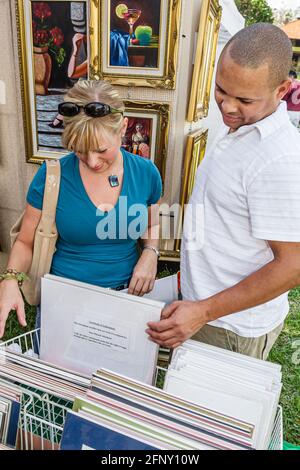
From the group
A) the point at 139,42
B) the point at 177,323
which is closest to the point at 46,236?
the point at 177,323

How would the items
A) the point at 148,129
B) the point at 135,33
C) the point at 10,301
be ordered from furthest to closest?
the point at 148,129 → the point at 135,33 → the point at 10,301

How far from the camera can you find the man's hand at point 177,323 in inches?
37.1

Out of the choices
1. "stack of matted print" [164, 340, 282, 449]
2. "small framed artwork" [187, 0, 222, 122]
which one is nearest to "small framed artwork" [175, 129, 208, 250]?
"small framed artwork" [187, 0, 222, 122]

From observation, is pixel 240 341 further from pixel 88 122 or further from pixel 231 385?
pixel 88 122

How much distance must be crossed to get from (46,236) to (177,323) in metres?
0.60

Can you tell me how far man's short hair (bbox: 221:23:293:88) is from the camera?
32.9 inches

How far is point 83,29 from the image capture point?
2.33 metres

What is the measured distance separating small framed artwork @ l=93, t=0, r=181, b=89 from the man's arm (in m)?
1.77

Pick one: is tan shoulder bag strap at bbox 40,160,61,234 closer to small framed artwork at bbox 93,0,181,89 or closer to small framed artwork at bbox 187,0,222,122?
small framed artwork at bbox 93,0,181,89

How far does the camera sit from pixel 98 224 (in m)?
1.29

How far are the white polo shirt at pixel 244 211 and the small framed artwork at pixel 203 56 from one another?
153 centimetres

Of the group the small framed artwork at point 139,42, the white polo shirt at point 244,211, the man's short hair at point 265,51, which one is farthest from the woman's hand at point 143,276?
the small framed artwork at point 139,42

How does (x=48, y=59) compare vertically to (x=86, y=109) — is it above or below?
above

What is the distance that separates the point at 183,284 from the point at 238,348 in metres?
0.28
